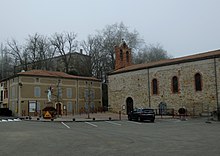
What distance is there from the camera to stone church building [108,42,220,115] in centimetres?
3562

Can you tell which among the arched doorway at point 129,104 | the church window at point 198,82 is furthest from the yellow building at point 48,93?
the church window at point 198,82

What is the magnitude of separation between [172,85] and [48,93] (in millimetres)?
17095

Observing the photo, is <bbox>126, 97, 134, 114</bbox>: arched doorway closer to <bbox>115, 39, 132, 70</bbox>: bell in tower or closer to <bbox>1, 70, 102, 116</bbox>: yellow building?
<bbox>1, 70, 102, 116</bbox>: yellow building

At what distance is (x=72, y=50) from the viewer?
61406 mm

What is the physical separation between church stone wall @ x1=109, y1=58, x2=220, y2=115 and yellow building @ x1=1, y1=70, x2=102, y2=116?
5.50 meters

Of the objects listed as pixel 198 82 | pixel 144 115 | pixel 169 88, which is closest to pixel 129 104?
pixel 169 88

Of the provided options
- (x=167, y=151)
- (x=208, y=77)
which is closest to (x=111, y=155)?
(x=167, y=151)

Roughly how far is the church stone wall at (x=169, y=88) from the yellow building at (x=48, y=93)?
5501 millimetres

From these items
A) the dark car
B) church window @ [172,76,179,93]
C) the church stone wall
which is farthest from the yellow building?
the dark car

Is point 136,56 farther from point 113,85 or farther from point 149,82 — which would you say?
point 149,82

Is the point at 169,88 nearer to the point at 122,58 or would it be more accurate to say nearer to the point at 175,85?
the point at 175,85

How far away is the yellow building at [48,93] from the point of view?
44344mm

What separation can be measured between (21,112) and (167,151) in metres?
36.3

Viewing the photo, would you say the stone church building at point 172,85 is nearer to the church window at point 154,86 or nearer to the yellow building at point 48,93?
the church window at point 154,86
